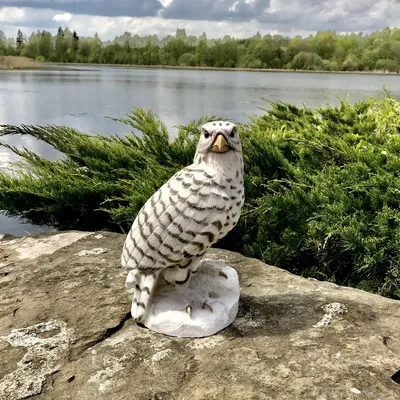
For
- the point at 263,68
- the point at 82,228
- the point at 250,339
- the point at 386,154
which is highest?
the point at 263,68

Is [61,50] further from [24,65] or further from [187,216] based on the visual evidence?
[187,216]

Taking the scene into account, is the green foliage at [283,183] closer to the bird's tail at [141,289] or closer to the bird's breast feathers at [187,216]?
the bird's breast feathers at [187,216]

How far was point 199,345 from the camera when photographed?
1.54m

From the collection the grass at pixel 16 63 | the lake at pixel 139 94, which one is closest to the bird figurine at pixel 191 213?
the lake at pixel 139 94

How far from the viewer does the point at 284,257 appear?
2.47 meters

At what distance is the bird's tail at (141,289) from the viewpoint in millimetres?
1642

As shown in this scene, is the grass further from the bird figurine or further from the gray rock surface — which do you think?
the bird figurine

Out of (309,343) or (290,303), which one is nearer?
(309,343)

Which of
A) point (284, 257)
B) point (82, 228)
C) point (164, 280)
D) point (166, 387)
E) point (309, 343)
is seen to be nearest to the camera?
point (166, 387)

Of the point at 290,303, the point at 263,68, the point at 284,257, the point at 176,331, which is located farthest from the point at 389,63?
the point at 176,331

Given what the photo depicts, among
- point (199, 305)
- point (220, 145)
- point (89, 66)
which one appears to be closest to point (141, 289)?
point (199, 305)

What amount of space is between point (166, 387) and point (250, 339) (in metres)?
0.36

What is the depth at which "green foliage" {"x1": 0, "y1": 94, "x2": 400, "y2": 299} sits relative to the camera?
229 cm

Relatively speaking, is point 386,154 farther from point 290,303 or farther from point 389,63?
point 389,63
